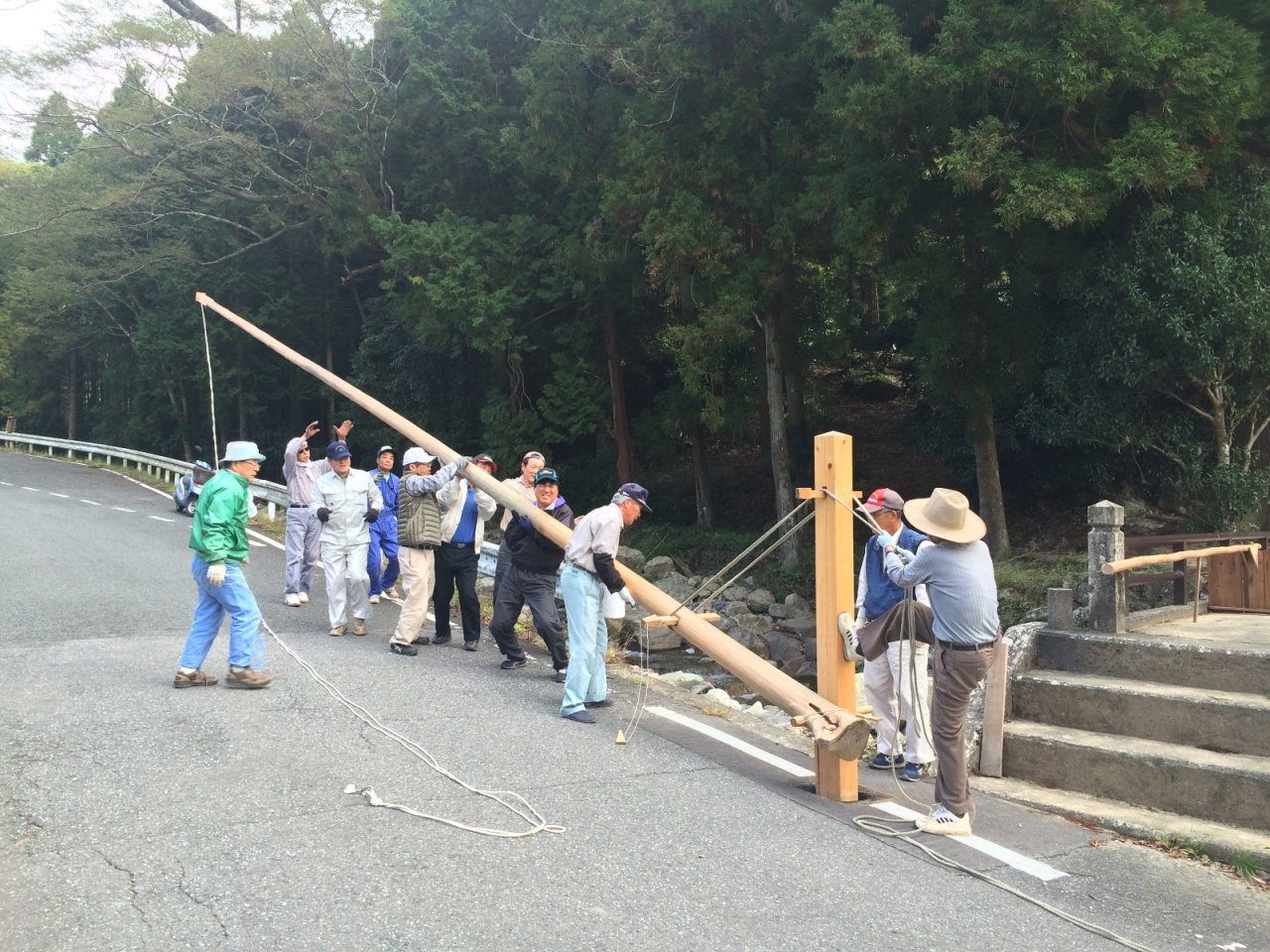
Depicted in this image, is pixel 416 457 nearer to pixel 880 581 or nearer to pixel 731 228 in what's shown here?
pixel 880 581

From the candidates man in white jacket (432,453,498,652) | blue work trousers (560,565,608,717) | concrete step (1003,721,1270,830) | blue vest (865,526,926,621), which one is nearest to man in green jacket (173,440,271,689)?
man in white jacket (432,453,498,652)

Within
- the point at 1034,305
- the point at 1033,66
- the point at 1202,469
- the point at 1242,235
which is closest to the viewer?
the point at 1033,66

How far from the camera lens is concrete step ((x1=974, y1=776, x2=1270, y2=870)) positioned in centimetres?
645

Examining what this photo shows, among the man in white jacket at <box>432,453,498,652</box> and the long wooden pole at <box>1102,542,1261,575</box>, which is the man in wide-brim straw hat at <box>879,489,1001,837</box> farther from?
A: the man in white jacket at <box>432,453,498,652</box>

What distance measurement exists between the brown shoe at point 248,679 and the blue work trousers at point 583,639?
232 cm

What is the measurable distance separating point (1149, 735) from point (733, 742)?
3.21m

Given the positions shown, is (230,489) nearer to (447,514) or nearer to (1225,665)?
(447,514)

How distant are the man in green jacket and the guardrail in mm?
10332

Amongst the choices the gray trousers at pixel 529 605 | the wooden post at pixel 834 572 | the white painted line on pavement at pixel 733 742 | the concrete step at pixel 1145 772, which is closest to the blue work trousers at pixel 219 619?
the gray trousers at pixel 529 605

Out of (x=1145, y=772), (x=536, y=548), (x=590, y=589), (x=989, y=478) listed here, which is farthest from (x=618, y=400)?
(x=1145, y=772)

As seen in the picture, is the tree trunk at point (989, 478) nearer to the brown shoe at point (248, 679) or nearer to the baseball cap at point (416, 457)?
the baseball cap at point (416, 457)

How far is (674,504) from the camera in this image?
28.1 m

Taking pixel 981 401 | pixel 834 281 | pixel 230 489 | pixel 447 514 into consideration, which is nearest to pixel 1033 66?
pixel 981 401

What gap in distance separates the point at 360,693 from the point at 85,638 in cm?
338
